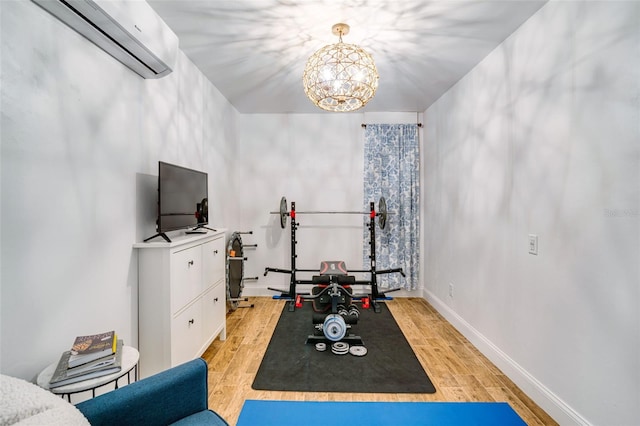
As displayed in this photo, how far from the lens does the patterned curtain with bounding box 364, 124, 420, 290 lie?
13.5 feet

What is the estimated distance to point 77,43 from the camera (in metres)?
1.56

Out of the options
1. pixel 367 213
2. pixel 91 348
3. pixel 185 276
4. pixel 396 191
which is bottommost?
pixel 91 348

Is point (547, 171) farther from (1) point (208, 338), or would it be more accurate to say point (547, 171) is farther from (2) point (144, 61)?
(1) point (208, 338)

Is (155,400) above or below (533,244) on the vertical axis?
below

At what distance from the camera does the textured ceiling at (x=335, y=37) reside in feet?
6.31

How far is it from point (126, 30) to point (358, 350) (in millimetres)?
2720

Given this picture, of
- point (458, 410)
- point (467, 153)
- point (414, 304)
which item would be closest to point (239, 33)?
point (467, 153)

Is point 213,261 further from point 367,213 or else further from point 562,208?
point 562,208

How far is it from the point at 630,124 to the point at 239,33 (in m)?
2.35

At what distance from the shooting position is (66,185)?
1.49m

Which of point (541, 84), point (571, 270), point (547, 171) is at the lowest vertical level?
point (571, 270)

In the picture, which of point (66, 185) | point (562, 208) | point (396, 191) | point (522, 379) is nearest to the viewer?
point (66, 185)

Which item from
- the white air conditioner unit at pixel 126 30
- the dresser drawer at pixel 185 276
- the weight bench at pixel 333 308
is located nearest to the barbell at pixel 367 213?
the weight bench at pixel 333 308

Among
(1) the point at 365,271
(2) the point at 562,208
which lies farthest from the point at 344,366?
(2) the point at 562,208
